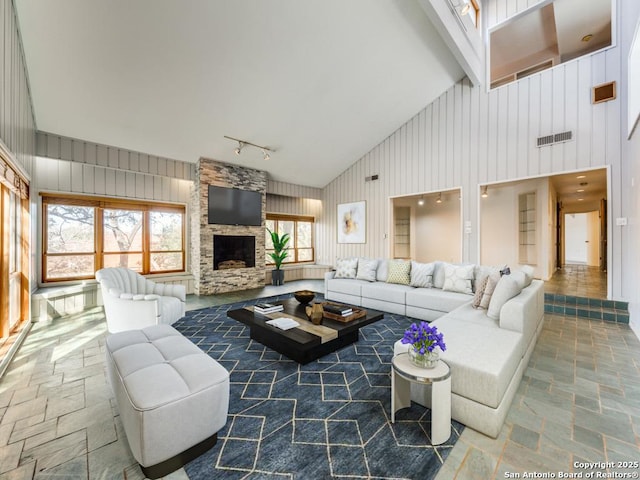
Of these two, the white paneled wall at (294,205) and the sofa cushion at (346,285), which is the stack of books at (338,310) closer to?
the sofa cushion at (346,285)

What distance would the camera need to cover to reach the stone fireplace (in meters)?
5.88

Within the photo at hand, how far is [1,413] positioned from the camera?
1.94 m

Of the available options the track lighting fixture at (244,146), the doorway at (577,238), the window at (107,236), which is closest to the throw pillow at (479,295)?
the track lighting fixture at (244,146)

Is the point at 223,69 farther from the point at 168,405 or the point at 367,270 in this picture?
the point at 168,405

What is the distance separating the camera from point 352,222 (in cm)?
779

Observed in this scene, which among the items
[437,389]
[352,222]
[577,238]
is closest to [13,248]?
[437,389]

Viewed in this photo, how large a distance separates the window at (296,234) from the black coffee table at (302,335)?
16.0 feet

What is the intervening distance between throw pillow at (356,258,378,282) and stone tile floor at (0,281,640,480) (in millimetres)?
2566

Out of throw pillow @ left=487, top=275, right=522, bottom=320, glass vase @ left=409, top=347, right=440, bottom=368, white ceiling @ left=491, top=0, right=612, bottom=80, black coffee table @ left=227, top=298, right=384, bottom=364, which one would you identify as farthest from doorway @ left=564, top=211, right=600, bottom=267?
glass vase @ left=409, top=347, right=440, bottom=368

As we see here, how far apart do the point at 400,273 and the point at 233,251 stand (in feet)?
13.1

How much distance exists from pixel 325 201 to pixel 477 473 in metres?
7.63

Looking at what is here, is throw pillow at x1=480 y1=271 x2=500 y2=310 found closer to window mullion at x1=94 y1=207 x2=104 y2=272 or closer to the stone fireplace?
the stone fireplace

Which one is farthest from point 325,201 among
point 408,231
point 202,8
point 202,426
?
point 202,426

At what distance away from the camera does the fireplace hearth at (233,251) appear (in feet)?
20.2
